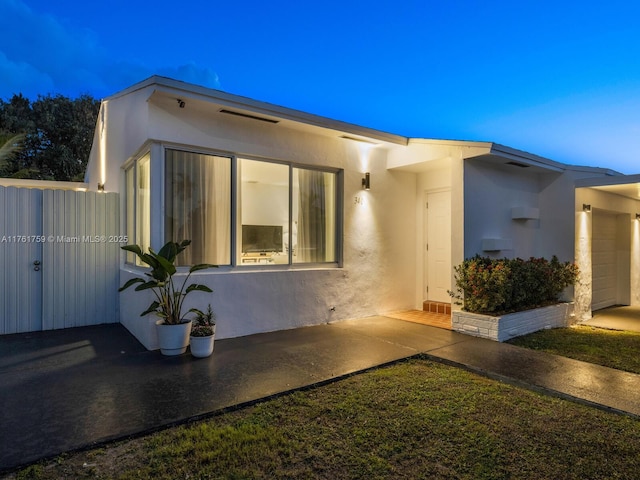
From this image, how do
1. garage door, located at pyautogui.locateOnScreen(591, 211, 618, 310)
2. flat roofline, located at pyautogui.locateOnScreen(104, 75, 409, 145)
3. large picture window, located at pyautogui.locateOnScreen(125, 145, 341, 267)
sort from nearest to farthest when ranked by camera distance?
flat roofline, located at pyautogui.locateOnScreen(104, 75, 409, 145), large picture window, located at pyautogui.locateOnScreen(125, 145, 341, 267), garage door, located at pyautogui.locateOnScreen(591, 211, 618, 310)

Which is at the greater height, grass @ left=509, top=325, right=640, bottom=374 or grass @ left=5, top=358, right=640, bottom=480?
grass @ left=5, top=358, right=640, bottom=480

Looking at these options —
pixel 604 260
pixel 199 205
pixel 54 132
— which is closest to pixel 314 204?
pixel 199 205

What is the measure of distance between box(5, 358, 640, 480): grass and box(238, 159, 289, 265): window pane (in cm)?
279

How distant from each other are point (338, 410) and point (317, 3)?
2314 centimetres

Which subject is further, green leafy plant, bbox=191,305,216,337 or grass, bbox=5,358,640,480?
green leafy plant, bbox=191,305,216,337

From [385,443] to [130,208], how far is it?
531 centimetres

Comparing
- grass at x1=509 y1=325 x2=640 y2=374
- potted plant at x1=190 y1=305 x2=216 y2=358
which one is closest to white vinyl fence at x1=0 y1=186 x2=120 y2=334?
potted plant at x1=190 y1=305 x2=216 y2=358

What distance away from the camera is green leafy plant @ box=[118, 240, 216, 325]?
442cm

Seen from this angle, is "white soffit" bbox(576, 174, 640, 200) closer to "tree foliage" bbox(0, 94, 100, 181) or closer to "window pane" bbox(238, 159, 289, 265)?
"window pane" bbox(238, 159, 289, 265)

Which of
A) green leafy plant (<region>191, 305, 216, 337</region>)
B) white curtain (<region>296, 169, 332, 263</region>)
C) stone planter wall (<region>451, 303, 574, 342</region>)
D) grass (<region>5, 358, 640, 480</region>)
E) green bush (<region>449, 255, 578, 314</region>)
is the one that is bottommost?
grass (<region>5, 358, 640, 480</region>)

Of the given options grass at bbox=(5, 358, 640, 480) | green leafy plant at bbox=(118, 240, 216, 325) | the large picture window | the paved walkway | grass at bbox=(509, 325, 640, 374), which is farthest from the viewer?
the large picture window

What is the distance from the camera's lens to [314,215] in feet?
21.5

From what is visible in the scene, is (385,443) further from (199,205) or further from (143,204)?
(143,204)

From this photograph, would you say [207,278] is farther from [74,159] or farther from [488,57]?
[488,57]
